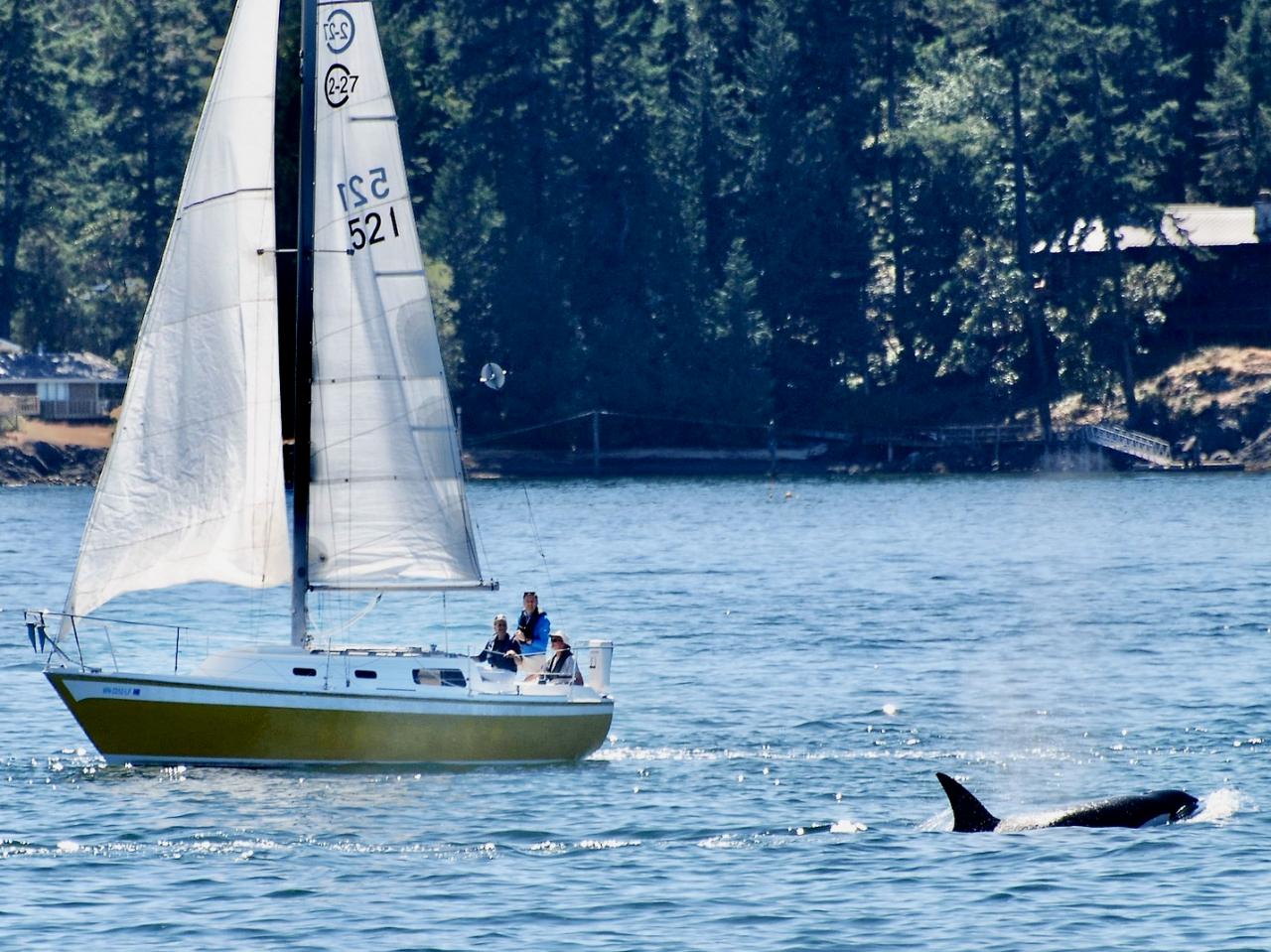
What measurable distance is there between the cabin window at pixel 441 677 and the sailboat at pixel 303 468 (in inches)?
1.2

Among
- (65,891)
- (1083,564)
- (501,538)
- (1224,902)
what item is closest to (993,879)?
(1224,902)

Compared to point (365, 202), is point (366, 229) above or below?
below

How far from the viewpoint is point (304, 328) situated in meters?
32.2

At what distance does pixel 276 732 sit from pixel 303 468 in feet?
12.3

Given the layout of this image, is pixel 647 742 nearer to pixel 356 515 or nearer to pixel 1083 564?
pixel 356 515

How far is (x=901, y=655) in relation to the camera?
47.2m

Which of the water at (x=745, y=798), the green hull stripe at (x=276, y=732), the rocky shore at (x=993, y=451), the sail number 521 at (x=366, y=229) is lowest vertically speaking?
the water at (x=745, y=798)

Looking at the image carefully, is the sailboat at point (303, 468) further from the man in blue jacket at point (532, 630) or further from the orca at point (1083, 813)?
the orca at point (1083, 813)

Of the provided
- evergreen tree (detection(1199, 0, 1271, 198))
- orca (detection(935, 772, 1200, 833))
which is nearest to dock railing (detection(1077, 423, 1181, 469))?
evergreen tree (detection(1199, 0, 1271, 198))

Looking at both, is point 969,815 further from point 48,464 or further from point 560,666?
point 48,464

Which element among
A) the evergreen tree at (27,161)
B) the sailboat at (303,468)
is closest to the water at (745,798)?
the sailboat at (303,468)

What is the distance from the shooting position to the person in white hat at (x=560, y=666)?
3278 centimetres

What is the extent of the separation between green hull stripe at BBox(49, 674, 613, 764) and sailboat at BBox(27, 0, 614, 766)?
30 millimetres

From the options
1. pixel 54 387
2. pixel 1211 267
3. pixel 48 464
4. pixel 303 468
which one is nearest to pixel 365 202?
pixel 303 468
